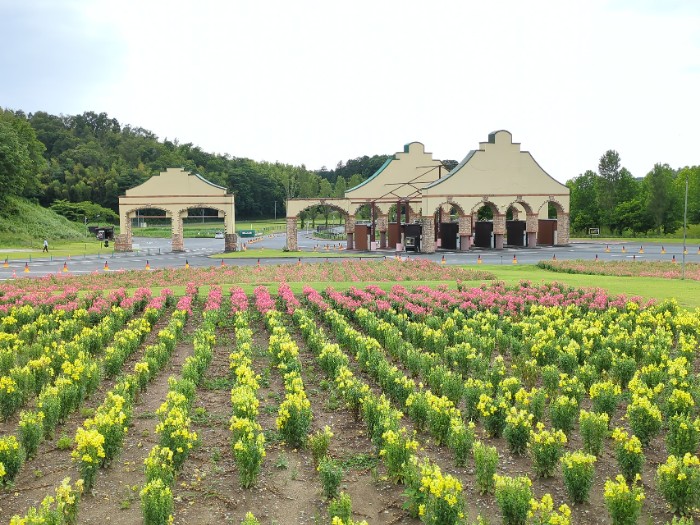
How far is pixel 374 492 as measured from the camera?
28.1 ft

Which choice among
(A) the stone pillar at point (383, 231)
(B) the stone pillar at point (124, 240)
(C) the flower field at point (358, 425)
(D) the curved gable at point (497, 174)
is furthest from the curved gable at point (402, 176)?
(C) the flower field at point (358, 425)

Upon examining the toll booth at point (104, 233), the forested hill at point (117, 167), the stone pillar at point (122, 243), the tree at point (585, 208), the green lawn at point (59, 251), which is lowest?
the green lawn at point (59, 251)

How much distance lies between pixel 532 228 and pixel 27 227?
5285 centimetres

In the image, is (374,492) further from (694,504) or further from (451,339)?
(451,339)

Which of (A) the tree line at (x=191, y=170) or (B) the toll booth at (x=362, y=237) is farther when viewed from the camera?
(A) the tree line at (x=191, y=170)

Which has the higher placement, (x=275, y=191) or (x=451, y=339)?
(x=275, y=191)

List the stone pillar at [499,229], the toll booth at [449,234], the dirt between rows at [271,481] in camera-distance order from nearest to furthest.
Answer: the dirt between rows at [271,481]
the stone pillar at [499,229]
the toll booth at [449,234]

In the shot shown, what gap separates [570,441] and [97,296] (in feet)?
53.5

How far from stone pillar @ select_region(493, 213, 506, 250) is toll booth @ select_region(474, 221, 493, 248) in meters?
1.33

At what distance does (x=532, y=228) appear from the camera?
60531 millimetres

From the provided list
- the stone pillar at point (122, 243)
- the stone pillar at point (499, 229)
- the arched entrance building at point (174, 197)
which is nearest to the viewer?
the stone pillar at point (499, 229)

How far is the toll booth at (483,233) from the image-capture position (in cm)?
6006

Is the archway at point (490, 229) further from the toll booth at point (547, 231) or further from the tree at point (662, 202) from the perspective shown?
the tree at point (662, 202)

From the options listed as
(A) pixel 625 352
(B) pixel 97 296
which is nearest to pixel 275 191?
(B) pixel 97 296
